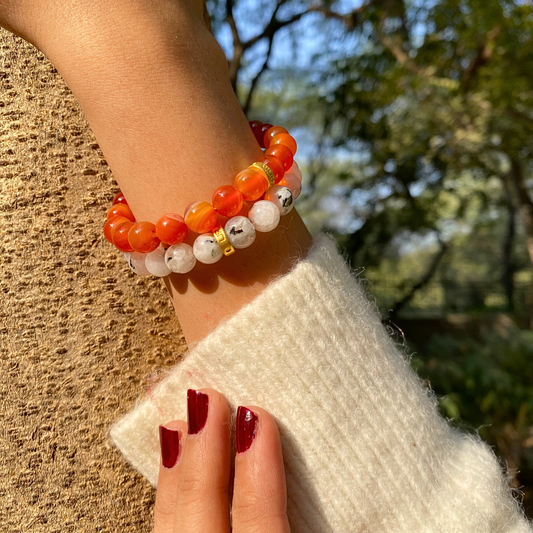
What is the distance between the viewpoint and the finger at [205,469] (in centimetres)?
65

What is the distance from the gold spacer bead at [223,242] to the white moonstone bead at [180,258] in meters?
0.04

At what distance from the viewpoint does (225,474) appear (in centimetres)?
68

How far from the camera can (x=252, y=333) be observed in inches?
25.4

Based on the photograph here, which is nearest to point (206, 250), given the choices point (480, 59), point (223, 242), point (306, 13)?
point (223, 242)

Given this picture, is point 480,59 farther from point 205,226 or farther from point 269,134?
point 205,226

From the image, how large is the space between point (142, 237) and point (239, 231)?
0.13 meters

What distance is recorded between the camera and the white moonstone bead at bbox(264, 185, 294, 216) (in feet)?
2.32

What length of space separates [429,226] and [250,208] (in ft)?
12.8

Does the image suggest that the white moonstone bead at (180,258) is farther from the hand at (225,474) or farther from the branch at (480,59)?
the branch at (480,59)

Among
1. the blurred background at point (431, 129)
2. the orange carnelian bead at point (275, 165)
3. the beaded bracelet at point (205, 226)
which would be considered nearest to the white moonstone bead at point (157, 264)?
the beaded bracelet at point (205, 226)

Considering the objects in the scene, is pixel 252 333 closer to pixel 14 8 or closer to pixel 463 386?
pixel 14 8

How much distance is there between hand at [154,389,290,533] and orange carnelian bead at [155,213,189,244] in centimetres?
22

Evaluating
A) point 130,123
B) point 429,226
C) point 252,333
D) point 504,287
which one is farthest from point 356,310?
point 504,287

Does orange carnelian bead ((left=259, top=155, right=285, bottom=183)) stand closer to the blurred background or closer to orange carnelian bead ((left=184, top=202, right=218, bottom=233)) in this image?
orange carnelian bead ((left=184, top=202, right=218, bottom=233))
